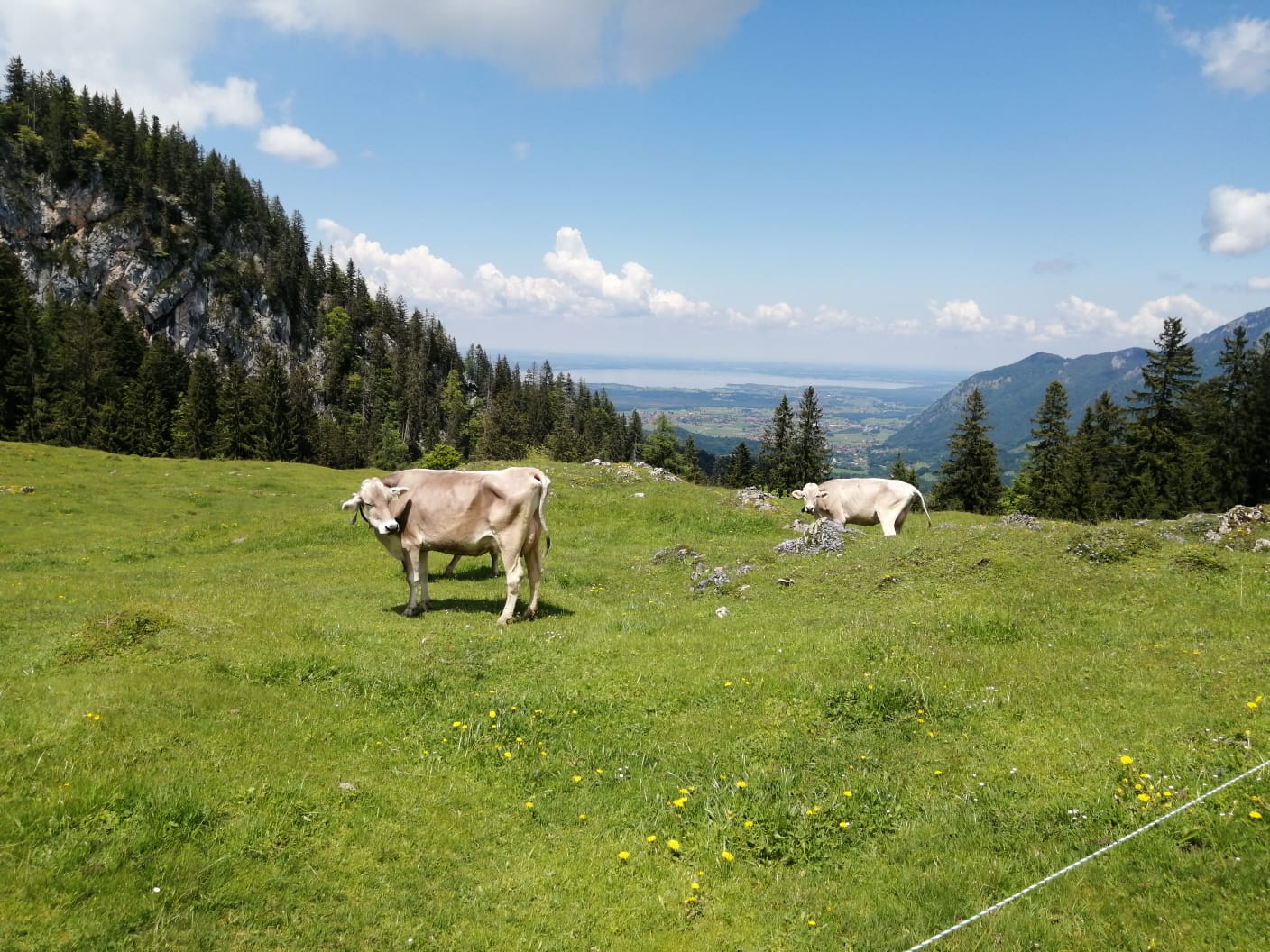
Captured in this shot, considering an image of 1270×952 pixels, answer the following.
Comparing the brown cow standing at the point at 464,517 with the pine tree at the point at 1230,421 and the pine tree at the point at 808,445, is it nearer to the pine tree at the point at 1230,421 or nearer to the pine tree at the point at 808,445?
the pine tree at the point at 1230,421

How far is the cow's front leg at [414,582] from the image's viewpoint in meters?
16.7

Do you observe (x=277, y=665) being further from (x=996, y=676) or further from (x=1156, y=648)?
(x=1156, y=648)

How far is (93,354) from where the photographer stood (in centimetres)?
7719

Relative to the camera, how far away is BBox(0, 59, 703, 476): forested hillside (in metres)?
74.2

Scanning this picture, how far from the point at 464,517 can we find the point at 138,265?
15643 cm

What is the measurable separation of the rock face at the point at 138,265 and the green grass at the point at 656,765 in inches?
5711

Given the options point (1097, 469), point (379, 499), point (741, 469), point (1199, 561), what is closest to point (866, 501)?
point (1199, 561)

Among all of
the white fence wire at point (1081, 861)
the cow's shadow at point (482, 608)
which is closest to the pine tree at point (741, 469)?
the cow's shadow at point (482, 608)

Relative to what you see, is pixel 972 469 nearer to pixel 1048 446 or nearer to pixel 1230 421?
pixel 1048 446

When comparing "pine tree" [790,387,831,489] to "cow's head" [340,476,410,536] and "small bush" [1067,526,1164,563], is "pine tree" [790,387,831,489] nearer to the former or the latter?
"small bush" [1067,526,1164,563]

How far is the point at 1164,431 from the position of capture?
5691 centimetres

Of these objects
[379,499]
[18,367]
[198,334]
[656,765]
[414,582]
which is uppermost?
[198,334]

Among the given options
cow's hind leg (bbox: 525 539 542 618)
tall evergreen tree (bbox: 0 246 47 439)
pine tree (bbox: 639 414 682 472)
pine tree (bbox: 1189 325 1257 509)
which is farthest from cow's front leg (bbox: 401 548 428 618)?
pine tree (bbox: 639 414 682 472)

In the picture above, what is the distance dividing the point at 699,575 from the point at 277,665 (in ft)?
41.3
